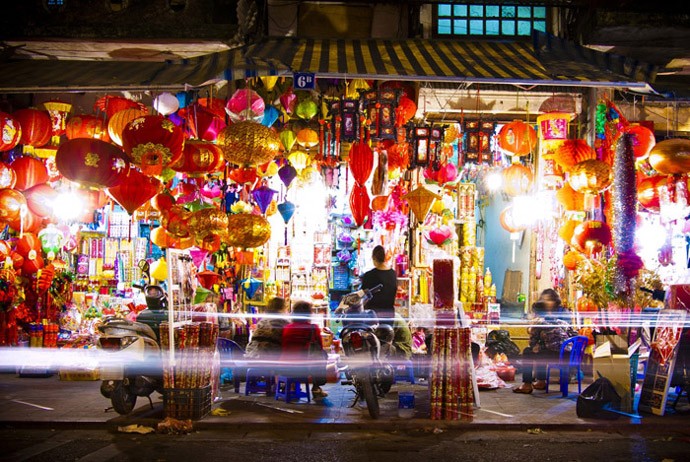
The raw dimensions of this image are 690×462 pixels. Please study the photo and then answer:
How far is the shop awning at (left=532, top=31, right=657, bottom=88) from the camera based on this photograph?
898cm

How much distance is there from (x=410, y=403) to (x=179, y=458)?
3.28 meters

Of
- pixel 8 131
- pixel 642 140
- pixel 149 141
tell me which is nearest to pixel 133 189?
pixel 149 141

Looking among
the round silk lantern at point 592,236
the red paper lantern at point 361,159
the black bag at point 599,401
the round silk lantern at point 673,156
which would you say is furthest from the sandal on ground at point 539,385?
the red paper lantern at point 361,159

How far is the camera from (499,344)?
11.2 m

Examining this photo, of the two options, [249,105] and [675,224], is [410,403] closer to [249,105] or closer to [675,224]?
[249,105]

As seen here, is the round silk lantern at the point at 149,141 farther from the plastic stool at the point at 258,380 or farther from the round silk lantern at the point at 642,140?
the round silk lantern at the point at 642,140

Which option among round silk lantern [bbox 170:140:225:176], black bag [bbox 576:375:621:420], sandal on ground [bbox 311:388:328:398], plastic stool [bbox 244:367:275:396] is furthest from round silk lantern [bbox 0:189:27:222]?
black bag [bbox 576:375:621:420]

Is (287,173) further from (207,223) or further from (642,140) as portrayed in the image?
(642,140)

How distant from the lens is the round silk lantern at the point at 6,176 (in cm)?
1047

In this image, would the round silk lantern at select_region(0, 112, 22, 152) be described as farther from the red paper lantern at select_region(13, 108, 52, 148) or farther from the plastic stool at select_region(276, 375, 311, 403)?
the plastic stool at select_region(276, 375, 311, 403)

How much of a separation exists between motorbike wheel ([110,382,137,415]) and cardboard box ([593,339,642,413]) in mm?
5739

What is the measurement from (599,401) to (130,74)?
781 centimetres

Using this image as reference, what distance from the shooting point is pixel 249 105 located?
953 centimetres

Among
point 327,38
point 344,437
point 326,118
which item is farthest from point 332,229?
point 344,437
